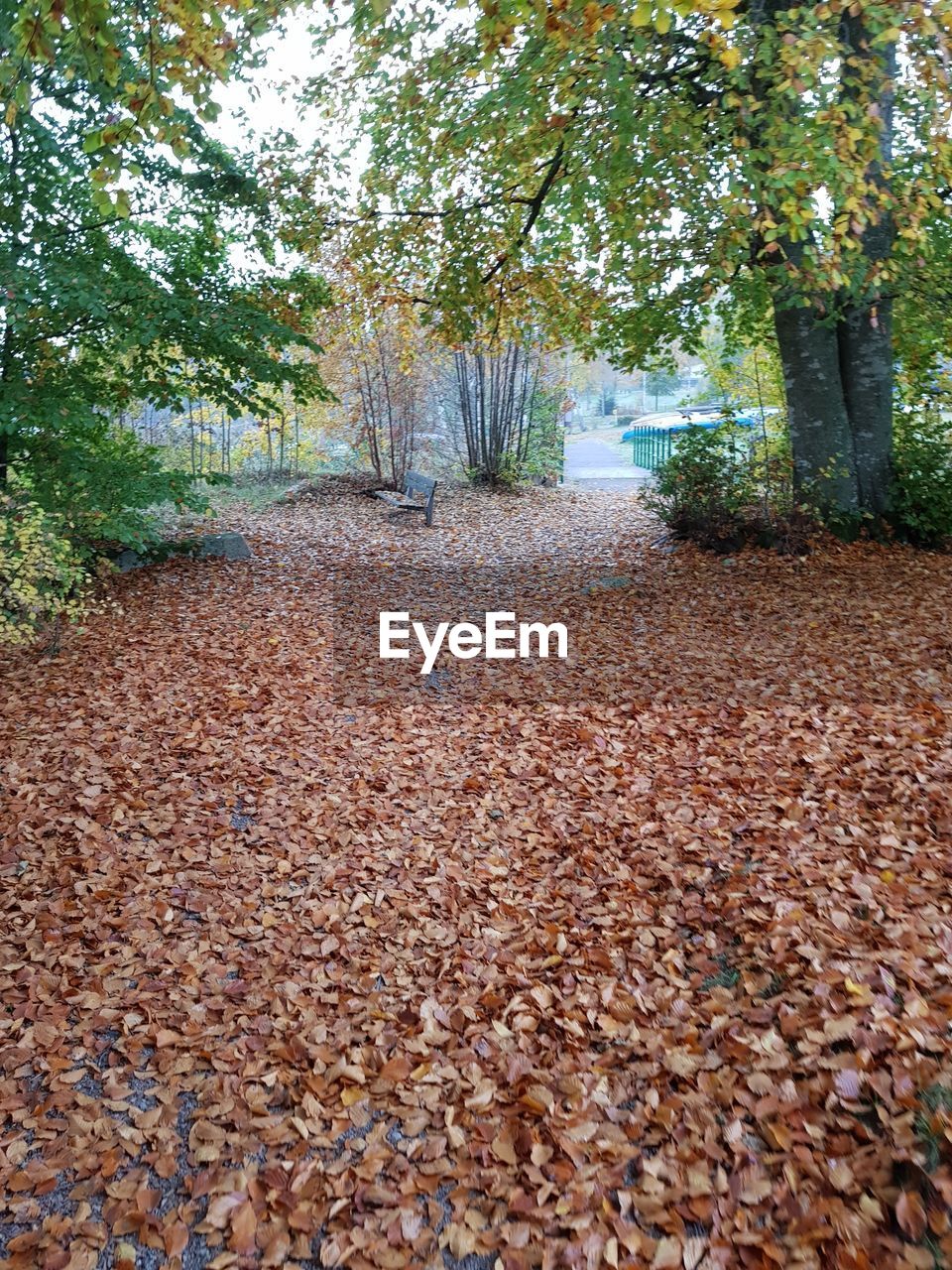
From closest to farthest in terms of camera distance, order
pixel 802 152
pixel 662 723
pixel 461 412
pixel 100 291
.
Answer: pixel 662 723 → pixel 802 152 → pixel 100 291 → pixel 461 412

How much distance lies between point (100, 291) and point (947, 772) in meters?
6.19

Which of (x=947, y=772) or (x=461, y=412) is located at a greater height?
(x=461, y=412)

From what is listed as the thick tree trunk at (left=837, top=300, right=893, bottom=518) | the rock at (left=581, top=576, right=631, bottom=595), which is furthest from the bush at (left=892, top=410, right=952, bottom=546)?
the rock at (left=581, top=576, right=631, bottom=595)

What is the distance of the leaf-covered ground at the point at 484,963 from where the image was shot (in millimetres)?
2279

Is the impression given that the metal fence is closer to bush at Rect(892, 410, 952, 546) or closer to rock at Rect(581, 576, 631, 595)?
bush at Rect(892, 410, 952, 546)

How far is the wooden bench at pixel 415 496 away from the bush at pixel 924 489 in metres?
6.05

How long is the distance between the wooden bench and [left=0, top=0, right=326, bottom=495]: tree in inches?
160

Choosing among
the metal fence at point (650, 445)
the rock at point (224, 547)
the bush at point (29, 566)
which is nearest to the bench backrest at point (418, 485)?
the rock at point (224, 547)

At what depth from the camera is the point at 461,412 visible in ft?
54.1

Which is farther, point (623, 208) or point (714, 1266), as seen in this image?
point (623, 208)

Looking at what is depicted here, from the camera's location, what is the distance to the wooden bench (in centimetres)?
1227

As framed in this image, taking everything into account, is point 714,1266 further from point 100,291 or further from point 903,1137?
point 100,291

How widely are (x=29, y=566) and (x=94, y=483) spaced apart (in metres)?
1.87

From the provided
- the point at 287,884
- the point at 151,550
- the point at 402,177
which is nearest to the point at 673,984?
the point at 287,884
